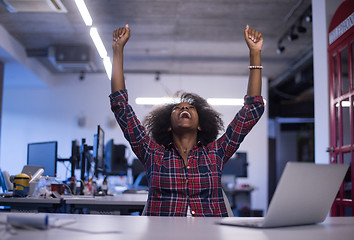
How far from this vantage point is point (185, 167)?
7.32 feet

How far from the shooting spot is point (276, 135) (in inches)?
518

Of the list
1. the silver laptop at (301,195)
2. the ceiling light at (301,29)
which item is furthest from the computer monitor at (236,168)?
the silver laptop at (301,195)

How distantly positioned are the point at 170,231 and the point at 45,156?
3.21 metres

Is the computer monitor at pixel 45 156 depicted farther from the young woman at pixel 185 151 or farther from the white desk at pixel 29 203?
the young woman at pixel 185 151

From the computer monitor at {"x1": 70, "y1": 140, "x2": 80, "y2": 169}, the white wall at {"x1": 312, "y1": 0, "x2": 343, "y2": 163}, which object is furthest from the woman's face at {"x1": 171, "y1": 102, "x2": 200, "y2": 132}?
the white wall at {"x1": 312, "y1": 0, "x2": 343, "y2": 163}

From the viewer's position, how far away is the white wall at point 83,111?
9586 mm

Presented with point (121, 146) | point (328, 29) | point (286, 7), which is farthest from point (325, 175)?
point (286, 7)

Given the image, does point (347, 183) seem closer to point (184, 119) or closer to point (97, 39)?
point (184, 119)

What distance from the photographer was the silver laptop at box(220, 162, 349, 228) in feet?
4.11

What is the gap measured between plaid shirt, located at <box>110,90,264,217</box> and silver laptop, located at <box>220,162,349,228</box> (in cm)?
75

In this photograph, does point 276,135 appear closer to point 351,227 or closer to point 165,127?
point 165,127

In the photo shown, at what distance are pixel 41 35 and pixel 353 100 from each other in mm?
5515

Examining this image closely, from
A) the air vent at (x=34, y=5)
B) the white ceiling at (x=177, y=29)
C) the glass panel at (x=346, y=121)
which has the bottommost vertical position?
the glass panel at (x=346, y=121)

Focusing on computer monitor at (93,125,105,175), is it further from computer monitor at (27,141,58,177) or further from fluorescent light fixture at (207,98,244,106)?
fluorescent light fixture at (207,98,244,106)
